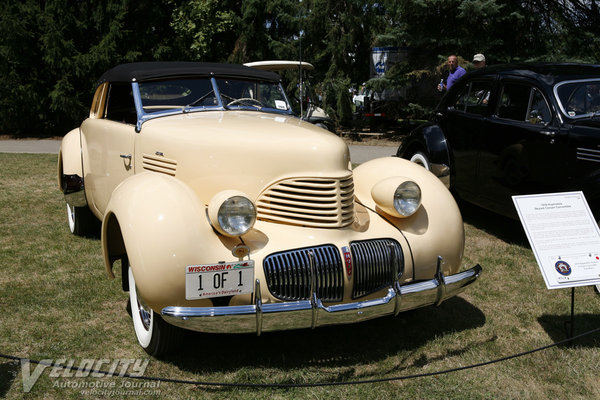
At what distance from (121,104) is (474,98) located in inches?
155

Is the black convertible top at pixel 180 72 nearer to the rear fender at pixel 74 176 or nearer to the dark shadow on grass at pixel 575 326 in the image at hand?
the rear fender at pixel 74 176

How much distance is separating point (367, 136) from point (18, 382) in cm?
1328

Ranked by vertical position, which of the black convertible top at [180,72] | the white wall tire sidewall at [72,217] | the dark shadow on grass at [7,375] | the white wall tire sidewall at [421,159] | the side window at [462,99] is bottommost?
the white wall tire sidewall at [72,217]

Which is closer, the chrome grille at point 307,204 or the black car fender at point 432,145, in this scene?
the chrome grille at point 307,204

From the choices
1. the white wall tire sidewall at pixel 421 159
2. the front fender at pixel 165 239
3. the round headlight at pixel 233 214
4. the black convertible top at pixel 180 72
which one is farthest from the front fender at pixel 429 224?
the white wall tire sidewall at pixel 421 159

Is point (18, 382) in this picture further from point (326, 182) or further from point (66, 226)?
point (66, 226)

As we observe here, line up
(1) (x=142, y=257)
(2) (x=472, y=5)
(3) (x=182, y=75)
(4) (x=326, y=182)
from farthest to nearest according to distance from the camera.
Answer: (2) (x=472, y=5), (3) (x=182, y=75), (4) (x=326, y=182), (1) (x=142, y=257)

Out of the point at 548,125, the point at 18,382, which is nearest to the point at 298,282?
the point at 18,382

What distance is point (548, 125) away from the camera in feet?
16.1

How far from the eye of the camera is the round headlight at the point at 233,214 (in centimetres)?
281

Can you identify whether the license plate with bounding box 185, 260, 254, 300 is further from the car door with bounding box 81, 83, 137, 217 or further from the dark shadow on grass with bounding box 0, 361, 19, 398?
the car door with bounding box 81, 83, 137, 217

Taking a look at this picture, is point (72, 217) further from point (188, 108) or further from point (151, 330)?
point (151, 330)

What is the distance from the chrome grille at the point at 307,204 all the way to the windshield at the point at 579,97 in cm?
287

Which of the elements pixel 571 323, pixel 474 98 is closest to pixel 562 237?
pixel 571 323
